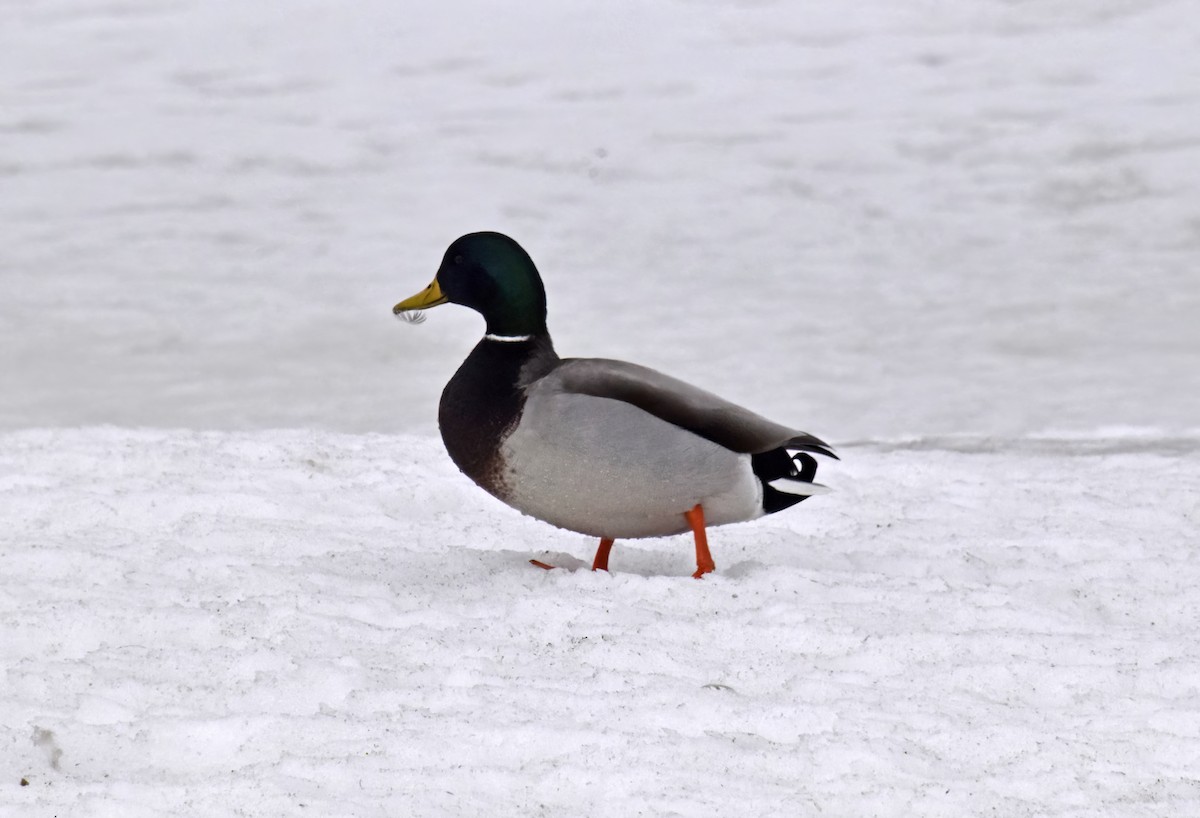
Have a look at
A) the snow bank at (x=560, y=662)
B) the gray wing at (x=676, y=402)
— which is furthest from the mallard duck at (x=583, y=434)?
the snow bank at (x=560, y=662)

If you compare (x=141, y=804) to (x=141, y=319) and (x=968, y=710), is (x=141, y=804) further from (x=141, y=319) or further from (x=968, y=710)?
(x=141, y=319)

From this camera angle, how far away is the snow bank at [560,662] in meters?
3.03

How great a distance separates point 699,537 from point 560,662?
2.88 ft

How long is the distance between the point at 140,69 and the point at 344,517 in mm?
12017

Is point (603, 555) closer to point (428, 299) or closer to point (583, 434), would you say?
point (583, 434)

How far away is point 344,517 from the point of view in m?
5.59

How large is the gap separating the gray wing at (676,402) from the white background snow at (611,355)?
1.30ft

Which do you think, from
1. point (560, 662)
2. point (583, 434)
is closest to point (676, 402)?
point (583, 434)

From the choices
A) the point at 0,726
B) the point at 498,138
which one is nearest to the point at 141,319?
the point at 498,138

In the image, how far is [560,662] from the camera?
3.71m

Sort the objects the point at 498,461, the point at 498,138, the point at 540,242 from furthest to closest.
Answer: the point at 498,138 → the point at 540,242 → the point at 498,461

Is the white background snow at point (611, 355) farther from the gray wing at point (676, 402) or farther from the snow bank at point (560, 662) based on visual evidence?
the gray wing at point (676, 402)

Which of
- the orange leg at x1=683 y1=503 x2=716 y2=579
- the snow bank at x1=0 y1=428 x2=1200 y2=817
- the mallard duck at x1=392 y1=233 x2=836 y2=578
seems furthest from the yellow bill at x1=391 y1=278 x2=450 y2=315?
the orange leg at x1=683 y1=503 x2=716 y2=579

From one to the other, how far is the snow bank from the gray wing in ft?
1.24
